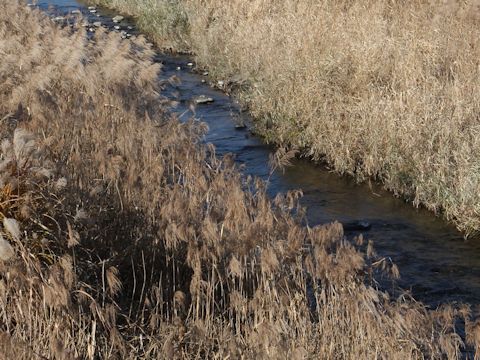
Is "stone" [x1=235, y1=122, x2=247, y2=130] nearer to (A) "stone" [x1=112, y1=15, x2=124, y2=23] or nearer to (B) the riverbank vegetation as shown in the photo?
(B) the riverbank vegetation

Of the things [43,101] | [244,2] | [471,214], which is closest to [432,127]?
[471,214]

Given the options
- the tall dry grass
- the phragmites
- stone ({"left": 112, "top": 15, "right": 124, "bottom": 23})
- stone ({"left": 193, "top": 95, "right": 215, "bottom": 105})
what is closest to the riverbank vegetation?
stone ({"left": 193, "top": 95, "right": 215, "bottom": 105})

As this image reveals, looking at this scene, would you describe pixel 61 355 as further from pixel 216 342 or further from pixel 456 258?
pixel 456 258

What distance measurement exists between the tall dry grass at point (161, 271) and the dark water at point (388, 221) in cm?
78

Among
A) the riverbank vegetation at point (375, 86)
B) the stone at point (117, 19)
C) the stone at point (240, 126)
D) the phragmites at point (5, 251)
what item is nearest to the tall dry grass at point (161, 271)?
the phragmites at point (5, 251)

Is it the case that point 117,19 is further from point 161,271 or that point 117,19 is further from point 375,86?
point 161,271

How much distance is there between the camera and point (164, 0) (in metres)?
14.9

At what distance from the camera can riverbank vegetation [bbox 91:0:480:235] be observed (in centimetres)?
726

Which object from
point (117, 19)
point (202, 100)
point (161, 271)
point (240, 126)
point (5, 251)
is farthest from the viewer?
point (117, 19)

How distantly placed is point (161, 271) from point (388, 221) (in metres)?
3.44

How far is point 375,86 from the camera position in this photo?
8.82m

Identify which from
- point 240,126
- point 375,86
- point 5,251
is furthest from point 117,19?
point 5,251

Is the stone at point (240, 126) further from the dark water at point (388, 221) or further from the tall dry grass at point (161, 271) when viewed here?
the tall dry grass at point (161, 271)

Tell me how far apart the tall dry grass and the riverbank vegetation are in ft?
7.82
